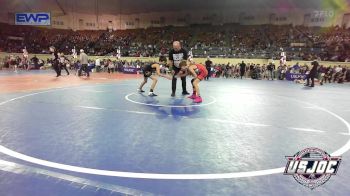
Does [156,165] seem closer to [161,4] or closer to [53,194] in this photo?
[53,194]

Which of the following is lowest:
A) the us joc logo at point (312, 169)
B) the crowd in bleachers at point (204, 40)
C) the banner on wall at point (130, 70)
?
the us joc logo at point (312, 169)

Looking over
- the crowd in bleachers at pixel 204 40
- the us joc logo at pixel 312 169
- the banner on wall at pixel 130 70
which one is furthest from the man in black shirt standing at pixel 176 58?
the crowd in bleachers at pixel 204 40

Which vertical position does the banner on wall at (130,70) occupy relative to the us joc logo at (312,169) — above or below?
above

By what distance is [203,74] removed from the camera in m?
10.5

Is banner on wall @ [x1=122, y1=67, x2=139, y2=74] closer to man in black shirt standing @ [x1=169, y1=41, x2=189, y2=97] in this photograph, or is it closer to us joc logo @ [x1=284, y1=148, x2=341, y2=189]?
man in black shirt standing @ [x1=169, y1=41, x2=189, y2=97]

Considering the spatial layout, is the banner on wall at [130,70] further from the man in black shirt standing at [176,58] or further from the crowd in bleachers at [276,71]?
the man in black shirt standing at [176,58]

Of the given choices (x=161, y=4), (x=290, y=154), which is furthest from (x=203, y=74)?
(x=161, y=4)

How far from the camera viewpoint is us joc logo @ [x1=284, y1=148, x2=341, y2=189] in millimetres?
3535

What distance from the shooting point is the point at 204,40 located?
38.3 metres

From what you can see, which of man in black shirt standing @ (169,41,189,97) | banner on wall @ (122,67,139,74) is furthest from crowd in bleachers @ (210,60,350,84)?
man in black shirt standing @ (169,41,189,97)

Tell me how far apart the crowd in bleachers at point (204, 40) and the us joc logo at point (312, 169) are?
2405 centimetres

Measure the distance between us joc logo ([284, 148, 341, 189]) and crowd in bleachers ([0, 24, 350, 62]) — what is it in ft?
78.9

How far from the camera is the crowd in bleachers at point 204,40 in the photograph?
2862 centimetres

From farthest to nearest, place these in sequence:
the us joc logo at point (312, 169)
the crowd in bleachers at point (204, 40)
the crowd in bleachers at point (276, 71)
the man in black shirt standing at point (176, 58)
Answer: the crowd in bleachers at point (204, 40) → the crowd in bleachers at point (276, 71) → the man in black shirt standing at point (176, 58) → the us joc logo at point (312, 169)
